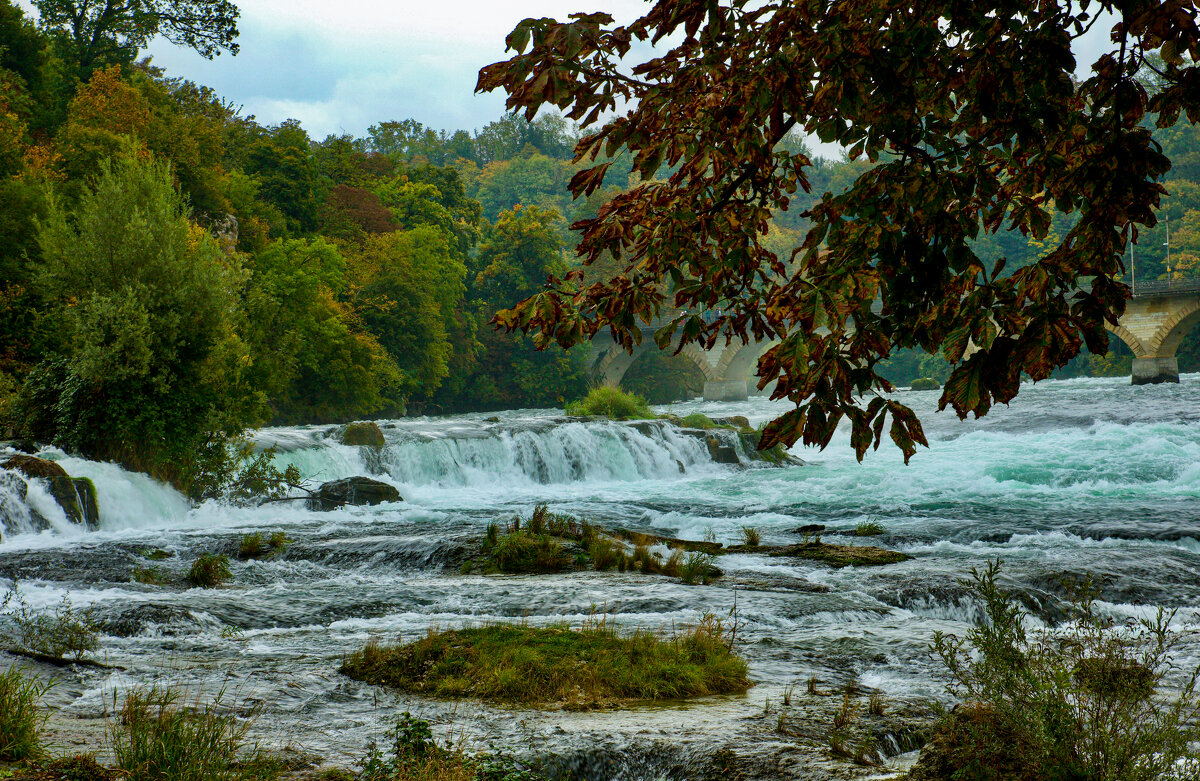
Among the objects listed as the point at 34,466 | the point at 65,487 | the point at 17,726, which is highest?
the point at 34,466

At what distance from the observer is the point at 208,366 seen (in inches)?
Result: 663

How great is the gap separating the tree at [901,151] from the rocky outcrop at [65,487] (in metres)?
13.6

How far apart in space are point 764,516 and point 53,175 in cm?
2201

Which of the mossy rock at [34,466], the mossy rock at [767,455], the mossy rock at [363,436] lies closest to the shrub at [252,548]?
the mossy rock at [34,466]

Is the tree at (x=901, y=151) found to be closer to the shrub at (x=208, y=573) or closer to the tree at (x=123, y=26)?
the shrub at (x=208, y=573)

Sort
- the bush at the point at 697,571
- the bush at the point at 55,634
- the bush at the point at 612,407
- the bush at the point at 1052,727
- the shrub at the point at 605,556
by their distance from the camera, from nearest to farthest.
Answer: the bush at the point at 1052,727 < the bush at the point at 55,634 < the bush at the point at 697,571 < the shrub at the point at 605,556 < the bush at the point at 612,407

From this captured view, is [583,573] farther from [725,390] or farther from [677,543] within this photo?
[725,390]

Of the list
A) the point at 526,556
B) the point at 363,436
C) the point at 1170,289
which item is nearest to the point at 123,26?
the point at 363,436

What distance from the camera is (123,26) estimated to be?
129ft

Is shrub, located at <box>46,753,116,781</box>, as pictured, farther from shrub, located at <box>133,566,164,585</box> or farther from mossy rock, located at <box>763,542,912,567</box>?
mossy rock, located at <box>763,542,912,567</box>

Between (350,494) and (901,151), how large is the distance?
16305mm

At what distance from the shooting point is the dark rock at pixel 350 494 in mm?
17156

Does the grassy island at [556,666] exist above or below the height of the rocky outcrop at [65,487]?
below

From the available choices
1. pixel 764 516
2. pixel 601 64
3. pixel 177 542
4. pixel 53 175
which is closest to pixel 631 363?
pixel 53 175
